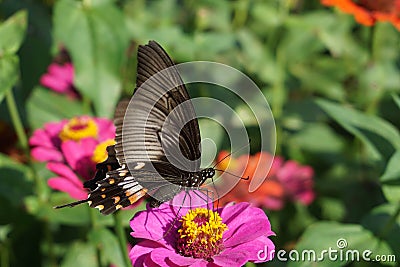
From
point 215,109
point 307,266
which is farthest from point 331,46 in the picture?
point 307,266

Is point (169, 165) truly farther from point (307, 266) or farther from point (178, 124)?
point (307, 266)

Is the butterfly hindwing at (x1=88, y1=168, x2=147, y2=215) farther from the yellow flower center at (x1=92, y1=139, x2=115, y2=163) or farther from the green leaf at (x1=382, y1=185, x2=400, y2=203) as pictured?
the green leaf at (x1=382, y1=185, x2=400, y2=203)

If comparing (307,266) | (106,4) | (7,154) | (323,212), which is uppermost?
(106,4)

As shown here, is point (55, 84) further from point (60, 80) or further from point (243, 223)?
point (243, 223)

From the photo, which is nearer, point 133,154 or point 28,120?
point 133,154

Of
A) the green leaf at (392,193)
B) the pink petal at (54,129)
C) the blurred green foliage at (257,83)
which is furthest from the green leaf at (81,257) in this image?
the green leaf at (392,193)

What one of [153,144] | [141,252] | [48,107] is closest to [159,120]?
[153,144]

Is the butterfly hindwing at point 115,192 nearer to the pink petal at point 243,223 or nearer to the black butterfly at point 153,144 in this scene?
the black butterfly at point 153,144
